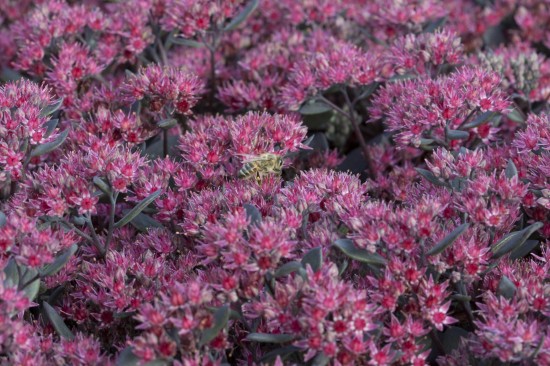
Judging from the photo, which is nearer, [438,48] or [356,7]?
[438,48]

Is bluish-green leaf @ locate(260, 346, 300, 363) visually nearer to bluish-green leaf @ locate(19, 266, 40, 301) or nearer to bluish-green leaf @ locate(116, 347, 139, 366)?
bluish-green leaf @ locate(116, 347, 139, 366)

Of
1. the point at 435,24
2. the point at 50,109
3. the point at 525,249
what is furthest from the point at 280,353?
the point at 435,24

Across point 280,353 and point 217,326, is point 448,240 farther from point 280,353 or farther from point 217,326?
point 217,326

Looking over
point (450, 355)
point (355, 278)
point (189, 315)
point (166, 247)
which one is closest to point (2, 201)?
point (166, 247)

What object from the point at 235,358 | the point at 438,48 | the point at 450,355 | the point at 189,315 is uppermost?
the point at 438,48

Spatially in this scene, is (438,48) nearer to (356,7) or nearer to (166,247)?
(356,7)

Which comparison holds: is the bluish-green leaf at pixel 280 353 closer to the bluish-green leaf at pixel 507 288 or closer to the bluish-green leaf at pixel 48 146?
the bluish-green leaf at pixel 507 288

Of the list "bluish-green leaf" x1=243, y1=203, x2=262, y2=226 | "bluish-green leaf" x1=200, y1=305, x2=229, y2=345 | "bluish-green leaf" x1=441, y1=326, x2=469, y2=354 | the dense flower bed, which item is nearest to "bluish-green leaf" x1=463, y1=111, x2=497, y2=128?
the dense flower bed
